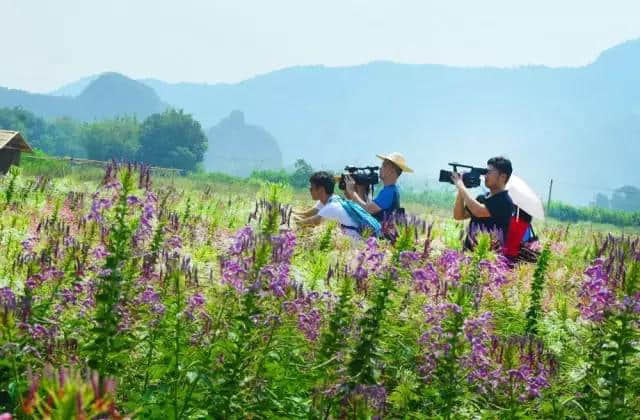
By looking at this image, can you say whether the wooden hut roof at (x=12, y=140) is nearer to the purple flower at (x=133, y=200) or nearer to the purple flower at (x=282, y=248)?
the purple flower at (x=133, y=200)

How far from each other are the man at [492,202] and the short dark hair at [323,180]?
1577mm

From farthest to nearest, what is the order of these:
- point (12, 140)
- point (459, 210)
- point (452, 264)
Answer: point (12, 140), point (459, 210), point (452, 264)

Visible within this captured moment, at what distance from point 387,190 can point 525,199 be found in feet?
6.54

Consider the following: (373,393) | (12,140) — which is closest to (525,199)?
(373,393)

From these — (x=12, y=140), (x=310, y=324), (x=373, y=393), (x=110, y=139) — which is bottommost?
(x=373, y=393)

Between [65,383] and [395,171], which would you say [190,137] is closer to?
[395,171]

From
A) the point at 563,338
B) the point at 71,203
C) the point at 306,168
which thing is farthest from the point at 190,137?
the point at 563,338

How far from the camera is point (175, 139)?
116375 mm

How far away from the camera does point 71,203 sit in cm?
1304

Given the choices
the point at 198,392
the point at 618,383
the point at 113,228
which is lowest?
the point at 198,392

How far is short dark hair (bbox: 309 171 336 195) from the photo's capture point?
9758mm

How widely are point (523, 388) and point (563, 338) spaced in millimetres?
2429

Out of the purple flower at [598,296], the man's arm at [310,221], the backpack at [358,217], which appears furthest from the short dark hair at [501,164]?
the purple flower at [598,296]

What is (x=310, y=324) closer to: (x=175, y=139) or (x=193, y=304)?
(x=193, y=304)
